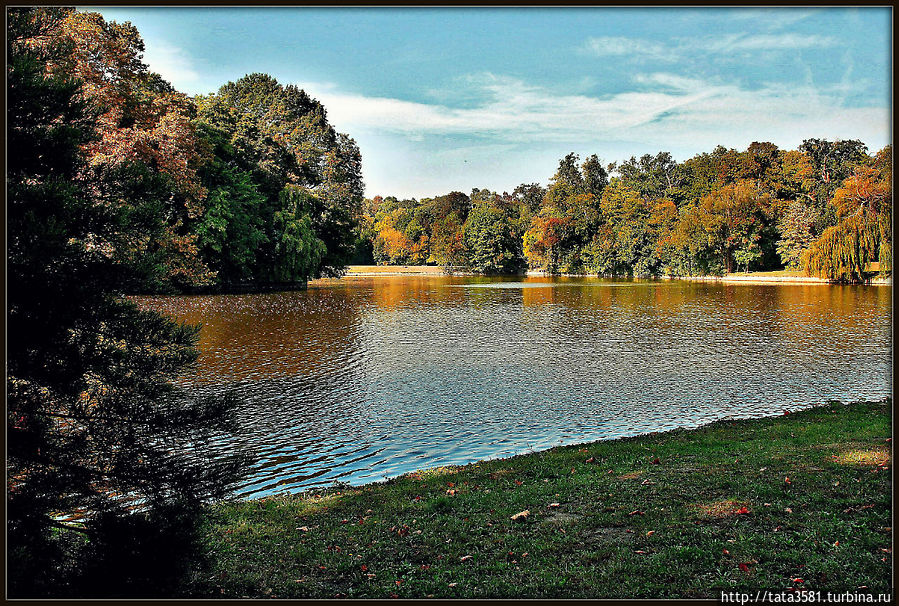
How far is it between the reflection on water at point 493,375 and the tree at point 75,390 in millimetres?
4635

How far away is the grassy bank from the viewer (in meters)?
4.69

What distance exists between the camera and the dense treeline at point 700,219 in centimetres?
5228

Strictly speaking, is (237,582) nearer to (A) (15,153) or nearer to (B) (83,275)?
(B) (83,275)

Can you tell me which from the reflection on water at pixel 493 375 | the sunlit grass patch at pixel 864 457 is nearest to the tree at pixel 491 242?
the reflection on water at pixel 493 375

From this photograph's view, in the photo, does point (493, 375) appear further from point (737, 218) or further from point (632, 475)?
point (737, 218)

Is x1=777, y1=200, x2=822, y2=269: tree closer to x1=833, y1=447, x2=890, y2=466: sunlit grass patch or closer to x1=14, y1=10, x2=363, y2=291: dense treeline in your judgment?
x1=14, y1=10, x2=363, y2=291: dense treeline

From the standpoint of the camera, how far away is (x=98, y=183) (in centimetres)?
477

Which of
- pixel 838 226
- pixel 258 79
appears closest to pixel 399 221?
pixel 258 79

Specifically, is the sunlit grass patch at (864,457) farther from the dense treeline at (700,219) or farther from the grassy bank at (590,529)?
the dense treeline at (700,219)

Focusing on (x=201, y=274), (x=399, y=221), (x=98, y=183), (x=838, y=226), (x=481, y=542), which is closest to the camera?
(x=98, y=183)

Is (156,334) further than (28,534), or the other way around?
(156,334)

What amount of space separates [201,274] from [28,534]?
3411cm

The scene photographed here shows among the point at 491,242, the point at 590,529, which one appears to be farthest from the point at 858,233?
the point at 491,242

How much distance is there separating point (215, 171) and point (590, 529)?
44774mm
